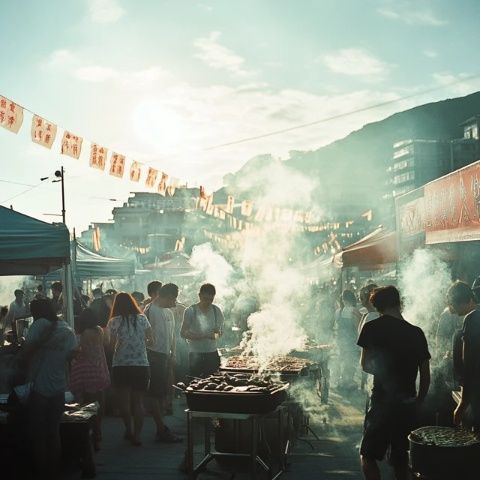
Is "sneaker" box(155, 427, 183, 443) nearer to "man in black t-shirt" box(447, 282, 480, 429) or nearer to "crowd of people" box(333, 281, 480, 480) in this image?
"crowd of people" box(333, 281, 480, 480)

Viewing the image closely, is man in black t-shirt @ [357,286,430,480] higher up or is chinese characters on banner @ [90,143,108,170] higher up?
chinese characters on banner @ [90,143,108,170]

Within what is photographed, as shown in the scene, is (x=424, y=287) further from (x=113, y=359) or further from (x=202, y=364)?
(x=113, y=359)

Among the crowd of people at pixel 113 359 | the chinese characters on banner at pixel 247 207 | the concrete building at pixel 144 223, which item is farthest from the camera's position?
the concrete building at pixel 144 223

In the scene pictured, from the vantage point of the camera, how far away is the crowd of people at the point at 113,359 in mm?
6121

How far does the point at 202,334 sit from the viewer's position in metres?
8.56

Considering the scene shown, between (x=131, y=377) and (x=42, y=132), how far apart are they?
548cm

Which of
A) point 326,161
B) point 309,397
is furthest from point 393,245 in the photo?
point 326,161

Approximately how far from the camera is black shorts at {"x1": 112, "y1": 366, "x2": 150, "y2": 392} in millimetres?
7922

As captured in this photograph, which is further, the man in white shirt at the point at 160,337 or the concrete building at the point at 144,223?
the concrete building at the point at 144,223

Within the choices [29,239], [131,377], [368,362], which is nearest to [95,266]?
[29,239]

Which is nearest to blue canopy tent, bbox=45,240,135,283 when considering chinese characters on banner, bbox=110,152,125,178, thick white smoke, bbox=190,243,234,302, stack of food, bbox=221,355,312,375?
chinese characters on banner, bbox=110,152,125,178

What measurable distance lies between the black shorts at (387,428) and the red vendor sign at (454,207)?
4.61 metres

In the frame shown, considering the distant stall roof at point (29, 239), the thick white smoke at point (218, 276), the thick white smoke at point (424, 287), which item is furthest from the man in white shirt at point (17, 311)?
the thick white smoke at point (218, 276)

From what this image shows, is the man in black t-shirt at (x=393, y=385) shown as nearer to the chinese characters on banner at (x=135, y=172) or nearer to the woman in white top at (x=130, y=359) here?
the woman in white top at (x=130, y=359)
